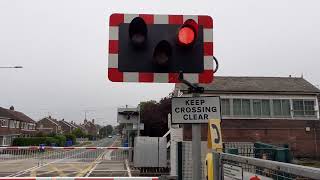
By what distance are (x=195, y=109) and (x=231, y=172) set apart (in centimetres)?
79

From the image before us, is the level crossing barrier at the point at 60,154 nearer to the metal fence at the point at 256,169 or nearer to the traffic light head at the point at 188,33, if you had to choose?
the metal fence at the point at 256,169

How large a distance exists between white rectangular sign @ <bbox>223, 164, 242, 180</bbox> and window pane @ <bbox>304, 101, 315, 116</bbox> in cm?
3234

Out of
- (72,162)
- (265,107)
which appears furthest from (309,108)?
(72,162)

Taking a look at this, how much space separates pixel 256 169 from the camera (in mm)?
3281

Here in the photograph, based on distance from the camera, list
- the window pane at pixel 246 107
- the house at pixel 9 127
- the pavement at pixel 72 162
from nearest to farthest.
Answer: the pavement at pixel 72 162 → the window pane at pixel 246 107 → the house at pixel 9 127

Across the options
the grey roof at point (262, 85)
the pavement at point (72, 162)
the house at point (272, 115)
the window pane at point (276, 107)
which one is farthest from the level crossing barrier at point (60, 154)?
the window pane at point (276, 107)

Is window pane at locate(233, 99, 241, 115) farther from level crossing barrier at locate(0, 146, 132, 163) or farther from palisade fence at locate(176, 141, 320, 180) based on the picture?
palisade fence at locate(176, 141, 320, 180)

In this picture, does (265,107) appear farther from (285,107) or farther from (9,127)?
(9,127)

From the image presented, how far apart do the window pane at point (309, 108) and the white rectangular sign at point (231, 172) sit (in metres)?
32.3

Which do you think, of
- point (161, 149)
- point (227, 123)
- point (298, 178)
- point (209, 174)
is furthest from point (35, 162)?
point (298, 178)

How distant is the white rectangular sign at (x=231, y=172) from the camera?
357 centimetres

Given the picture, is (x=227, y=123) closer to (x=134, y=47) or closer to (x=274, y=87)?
(x=274, y=87)

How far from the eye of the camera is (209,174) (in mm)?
4324

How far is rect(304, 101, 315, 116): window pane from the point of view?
34094mm
